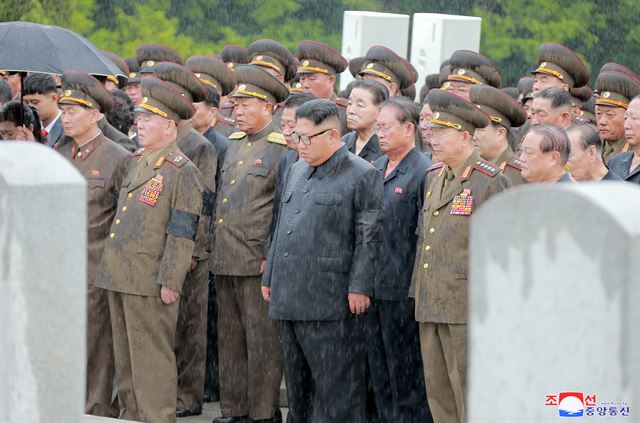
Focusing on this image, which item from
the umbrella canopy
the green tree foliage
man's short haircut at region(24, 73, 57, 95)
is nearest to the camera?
the umbrella canopy

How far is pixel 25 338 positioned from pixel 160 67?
4.56m

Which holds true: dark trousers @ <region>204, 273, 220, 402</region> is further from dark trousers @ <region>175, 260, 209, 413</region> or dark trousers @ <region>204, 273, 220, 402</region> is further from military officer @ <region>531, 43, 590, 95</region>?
military officer @ <region>531, 43, 590, 95</region>

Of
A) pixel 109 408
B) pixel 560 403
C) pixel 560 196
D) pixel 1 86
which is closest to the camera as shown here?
pixel 560 196

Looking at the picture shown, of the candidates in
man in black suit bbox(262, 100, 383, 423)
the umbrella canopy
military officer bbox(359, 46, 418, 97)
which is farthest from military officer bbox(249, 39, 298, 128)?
man in black suit bbox(262, 100, 383, 423)

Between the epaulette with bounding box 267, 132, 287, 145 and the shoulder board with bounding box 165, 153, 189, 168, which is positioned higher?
the epaulette with bounding box 267, 132, 287, 145

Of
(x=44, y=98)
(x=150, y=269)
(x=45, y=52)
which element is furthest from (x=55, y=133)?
(x=150, y=269)

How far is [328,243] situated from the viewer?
24.8 feet

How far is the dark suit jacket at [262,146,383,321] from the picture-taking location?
7.53 meters

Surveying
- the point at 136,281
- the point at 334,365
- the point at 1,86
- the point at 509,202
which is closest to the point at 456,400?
the point at 334,365

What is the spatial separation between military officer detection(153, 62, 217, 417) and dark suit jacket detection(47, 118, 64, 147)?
3.53ft

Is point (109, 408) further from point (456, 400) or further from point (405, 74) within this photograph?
point (405, 74)

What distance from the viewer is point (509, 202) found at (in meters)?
3.69

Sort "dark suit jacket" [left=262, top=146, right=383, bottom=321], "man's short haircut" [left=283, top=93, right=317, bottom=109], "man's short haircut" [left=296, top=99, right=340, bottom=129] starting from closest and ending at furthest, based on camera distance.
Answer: "dark suit jacket" [left=262, top=146, right=383, bottom=321] < "man's short haircut" [left=296, top=99, right=340, bottom=129] < "man's short haircut" [left=283, top=93, right=317, bottom=109]

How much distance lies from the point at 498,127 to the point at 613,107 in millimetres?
1568
